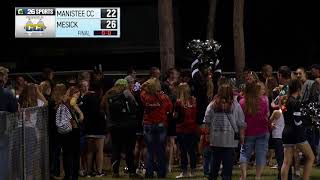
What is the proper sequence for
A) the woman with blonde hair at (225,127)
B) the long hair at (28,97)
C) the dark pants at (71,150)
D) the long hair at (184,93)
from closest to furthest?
the woman with blonde hair at (225,127)
the dark pants at (71,150)
the long hair at (28,97)
the long hair at (184,93)

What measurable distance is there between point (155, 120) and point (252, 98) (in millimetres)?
2683

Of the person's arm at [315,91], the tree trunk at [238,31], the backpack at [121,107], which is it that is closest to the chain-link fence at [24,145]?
the backpack at [121,107]

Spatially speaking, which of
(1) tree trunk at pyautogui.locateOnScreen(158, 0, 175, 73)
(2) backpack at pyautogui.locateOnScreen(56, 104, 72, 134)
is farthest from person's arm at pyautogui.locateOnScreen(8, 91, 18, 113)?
(1) tree trunk at pyautogui.locateOnScreen(158, 0, 175, 73)

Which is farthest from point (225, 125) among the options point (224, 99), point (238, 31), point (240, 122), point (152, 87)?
point (238, 31)

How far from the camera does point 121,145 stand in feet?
49.6

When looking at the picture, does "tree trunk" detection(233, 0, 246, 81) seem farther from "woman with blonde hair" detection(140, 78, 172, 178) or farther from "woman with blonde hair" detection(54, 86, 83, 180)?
"woman with blonde hair" detection(54, 86, 83, 180)

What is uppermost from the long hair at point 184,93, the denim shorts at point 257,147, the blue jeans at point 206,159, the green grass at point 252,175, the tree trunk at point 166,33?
the tree trunk at point 166,33

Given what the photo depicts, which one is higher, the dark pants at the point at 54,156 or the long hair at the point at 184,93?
the long hair at the point at 184,93

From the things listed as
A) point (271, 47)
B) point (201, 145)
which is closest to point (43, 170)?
point (201, 145)

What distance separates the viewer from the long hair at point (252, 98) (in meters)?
12.7

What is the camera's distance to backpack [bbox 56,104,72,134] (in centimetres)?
1348

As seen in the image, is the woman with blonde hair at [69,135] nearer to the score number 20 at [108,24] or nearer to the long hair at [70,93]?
the long hair at [70,93]

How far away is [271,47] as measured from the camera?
3178cm
